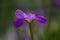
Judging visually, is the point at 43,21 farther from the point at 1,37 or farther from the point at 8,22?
the point at 8,22

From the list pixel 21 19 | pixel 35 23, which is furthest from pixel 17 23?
pixel 35 23

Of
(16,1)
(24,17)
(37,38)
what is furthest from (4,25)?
(24,17)

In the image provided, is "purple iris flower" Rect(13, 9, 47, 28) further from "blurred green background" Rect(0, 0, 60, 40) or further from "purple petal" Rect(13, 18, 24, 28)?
"blurred green background" Rect(0, 0, 60, 40)

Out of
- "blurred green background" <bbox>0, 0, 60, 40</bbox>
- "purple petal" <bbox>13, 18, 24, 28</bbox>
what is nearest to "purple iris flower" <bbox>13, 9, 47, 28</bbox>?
"purple petal" <bbox>13, 18, 24, 28</bbox>

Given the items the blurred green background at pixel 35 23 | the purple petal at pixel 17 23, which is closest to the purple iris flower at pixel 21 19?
the purple petal at pixel 17 23

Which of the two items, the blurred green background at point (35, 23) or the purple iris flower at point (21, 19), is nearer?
the purple iris flower at point (21, 19)

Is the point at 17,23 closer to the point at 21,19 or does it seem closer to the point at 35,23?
the point at 21,19

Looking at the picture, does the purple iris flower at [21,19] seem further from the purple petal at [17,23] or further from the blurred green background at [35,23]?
the blurred green background at [35,23]

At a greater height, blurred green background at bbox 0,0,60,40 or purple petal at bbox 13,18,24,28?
blurred green background at bbox 0,0,60,40

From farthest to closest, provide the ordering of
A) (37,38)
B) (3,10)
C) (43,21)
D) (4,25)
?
1. (3,10)
2. (4,25)
3. (37,38)
4. (43,21)
